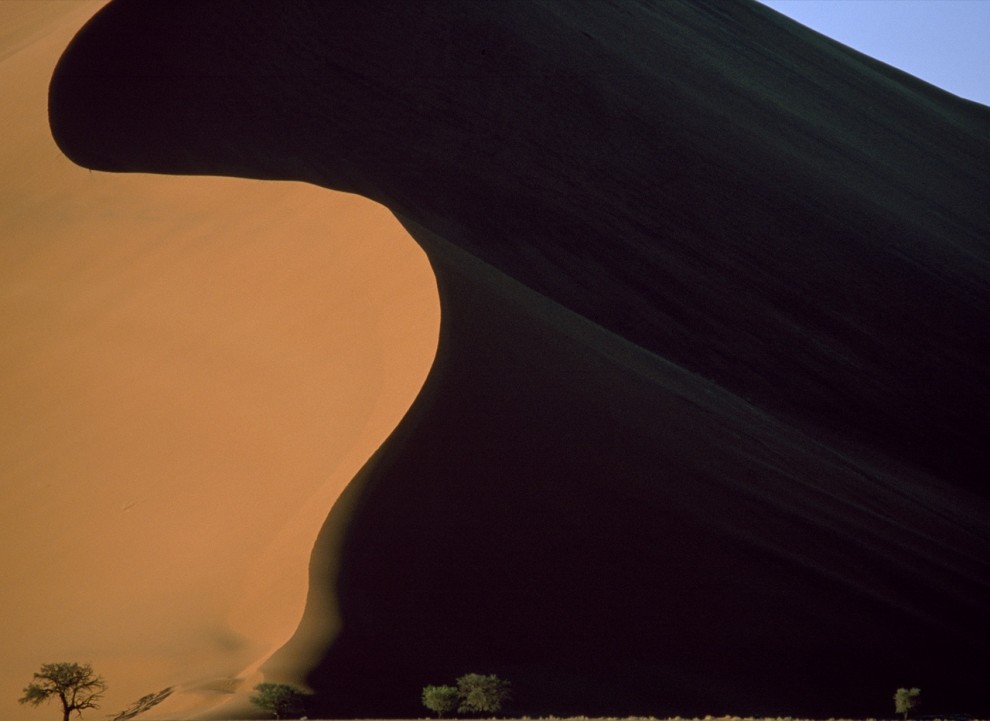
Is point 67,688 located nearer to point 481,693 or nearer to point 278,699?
point 278,699

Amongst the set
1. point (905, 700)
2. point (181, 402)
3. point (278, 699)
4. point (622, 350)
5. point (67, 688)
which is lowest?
point (67, 688)

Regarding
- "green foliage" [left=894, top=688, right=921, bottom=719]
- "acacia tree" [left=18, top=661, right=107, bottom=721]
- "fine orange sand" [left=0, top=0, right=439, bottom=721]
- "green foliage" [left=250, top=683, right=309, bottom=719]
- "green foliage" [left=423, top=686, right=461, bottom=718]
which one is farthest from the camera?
"green foliage" [left=894, top=688, right=921, bottom=719]

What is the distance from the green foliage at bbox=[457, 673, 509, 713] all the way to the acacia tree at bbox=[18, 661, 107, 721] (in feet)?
6.79

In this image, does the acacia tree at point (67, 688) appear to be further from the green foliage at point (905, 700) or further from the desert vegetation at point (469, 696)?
the green foliage at point (905, 700)

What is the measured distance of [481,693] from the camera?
7508 millimetres

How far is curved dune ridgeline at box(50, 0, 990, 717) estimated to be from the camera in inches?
338

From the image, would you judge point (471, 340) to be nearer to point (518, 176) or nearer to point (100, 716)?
→ point (100, 716)

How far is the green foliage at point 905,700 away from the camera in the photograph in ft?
28.1

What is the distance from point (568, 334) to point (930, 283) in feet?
35.6

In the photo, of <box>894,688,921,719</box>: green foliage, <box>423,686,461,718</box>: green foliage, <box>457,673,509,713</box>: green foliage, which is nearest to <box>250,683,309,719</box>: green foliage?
<box>423,686,461,718</box>: green foliage

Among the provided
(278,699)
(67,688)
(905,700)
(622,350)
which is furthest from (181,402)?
(905,700)

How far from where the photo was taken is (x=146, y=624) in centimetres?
806

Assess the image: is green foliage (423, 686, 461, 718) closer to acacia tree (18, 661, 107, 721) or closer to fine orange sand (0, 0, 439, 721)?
fine orange sand (0, 0, 439, 721)

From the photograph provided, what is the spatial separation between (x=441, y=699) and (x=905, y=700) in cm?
320
